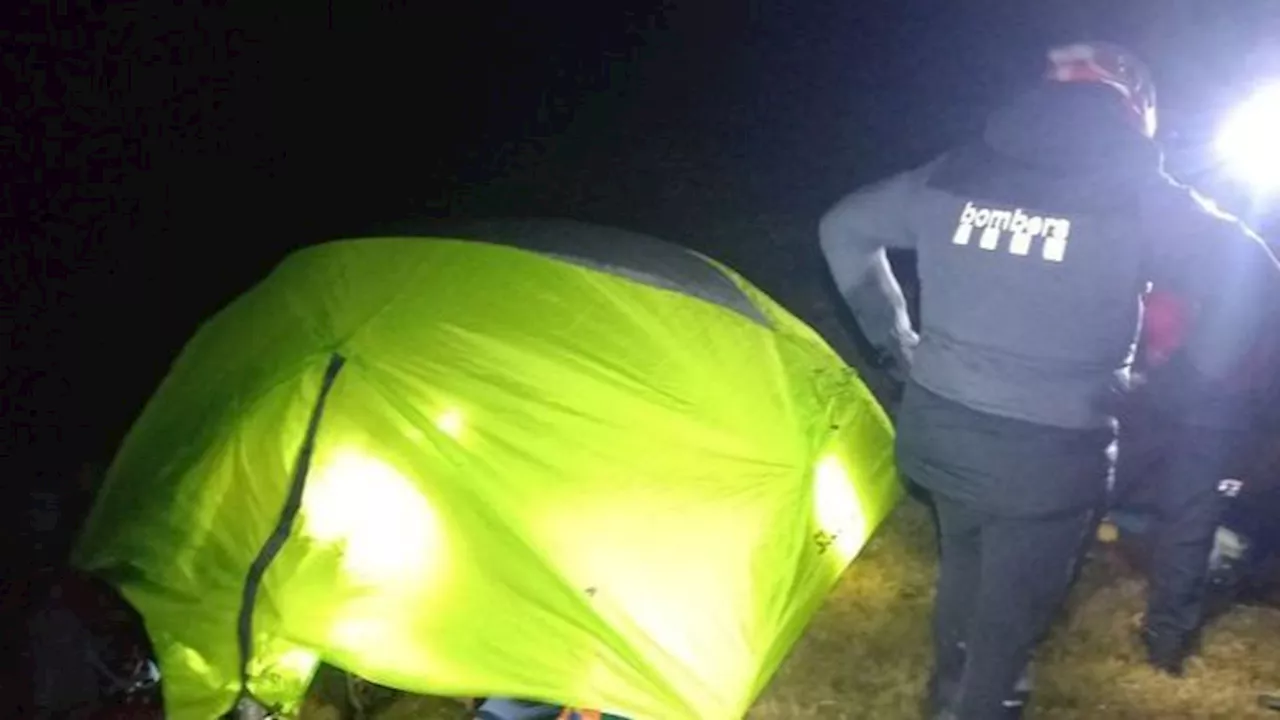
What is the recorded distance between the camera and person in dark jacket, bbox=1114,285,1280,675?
310 cm

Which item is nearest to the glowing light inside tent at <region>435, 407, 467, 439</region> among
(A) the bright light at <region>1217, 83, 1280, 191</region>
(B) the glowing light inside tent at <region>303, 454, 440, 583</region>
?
(B) the glowing light inside tent at <region>303, 454, 440, 583</region>

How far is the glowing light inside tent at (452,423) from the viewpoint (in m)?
3.06

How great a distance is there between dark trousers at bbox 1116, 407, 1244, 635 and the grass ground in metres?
0.12

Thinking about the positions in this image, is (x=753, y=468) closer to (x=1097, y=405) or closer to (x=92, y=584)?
(x=1097, y=405)

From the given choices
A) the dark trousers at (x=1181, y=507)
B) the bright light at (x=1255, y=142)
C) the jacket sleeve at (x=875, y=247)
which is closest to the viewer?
the jacket sleeve at (x=875, y=247)

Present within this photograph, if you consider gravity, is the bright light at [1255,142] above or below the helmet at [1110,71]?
below

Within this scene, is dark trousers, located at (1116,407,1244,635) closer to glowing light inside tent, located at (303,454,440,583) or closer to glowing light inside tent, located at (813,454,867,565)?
glowing light inside tent, located at (813,454,867,565)

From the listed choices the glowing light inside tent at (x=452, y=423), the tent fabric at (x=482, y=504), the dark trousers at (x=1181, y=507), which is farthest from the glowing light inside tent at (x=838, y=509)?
the glowing light inside tent at (x=452, y=423)

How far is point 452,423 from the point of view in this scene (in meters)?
3.07

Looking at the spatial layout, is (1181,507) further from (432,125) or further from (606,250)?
(432,125)

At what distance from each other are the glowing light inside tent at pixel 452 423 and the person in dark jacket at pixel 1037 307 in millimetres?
939

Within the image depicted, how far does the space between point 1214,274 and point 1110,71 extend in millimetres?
430

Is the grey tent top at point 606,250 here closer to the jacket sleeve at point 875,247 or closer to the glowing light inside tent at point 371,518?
the jacket sleeve at point 875,247

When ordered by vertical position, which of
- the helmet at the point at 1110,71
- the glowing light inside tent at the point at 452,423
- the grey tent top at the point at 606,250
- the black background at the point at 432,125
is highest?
the helmet at the point at 1110,71
